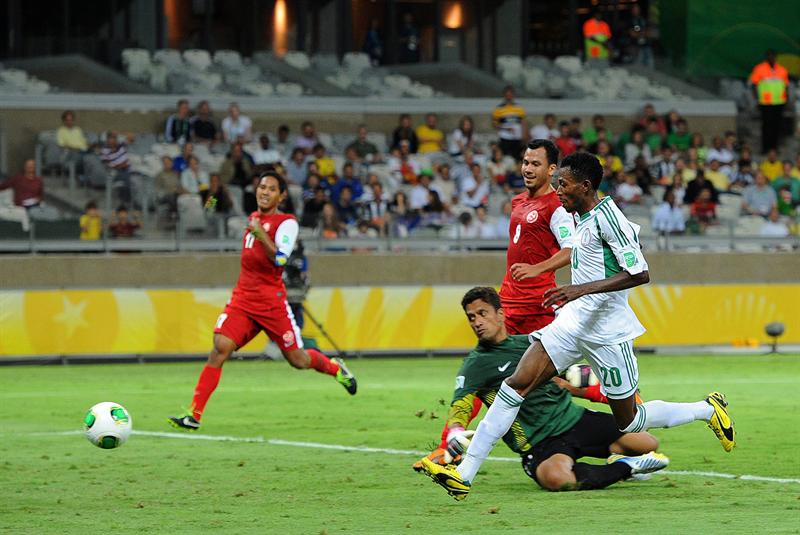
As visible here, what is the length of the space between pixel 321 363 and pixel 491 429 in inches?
216

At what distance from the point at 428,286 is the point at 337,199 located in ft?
8.41

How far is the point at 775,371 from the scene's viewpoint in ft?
62.2

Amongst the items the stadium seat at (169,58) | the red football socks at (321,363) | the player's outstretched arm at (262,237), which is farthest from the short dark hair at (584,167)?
the stadium seat at (169,58)

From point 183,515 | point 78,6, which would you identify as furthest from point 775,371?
point 78,6

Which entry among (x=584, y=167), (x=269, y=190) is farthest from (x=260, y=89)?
(x=584, y=167)

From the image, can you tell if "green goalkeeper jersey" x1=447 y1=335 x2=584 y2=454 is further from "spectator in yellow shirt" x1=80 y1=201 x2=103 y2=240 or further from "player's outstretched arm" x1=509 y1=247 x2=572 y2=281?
"spectator in yellow shirt" x1=80 y1=201 x2=103 y2=240

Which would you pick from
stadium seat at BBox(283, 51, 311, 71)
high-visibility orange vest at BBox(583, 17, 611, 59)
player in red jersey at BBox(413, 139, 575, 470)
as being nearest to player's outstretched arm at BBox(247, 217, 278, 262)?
player in red jersey at BBox(413, 139, 575, 470)

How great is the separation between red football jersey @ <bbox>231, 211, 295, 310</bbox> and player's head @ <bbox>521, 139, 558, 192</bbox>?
3441 mm

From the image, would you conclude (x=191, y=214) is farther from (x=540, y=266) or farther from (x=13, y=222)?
(x=540, y=266)

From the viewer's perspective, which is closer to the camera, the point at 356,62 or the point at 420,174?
the point at 420,174

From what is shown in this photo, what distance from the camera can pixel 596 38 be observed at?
115 ft

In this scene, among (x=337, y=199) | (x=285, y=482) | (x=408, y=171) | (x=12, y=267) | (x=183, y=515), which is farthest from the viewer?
(x=408, y=171)

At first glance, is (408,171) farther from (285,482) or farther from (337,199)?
(285,482)

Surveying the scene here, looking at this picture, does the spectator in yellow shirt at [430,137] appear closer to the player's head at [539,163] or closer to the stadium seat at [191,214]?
the stadium seat at [191,214]
